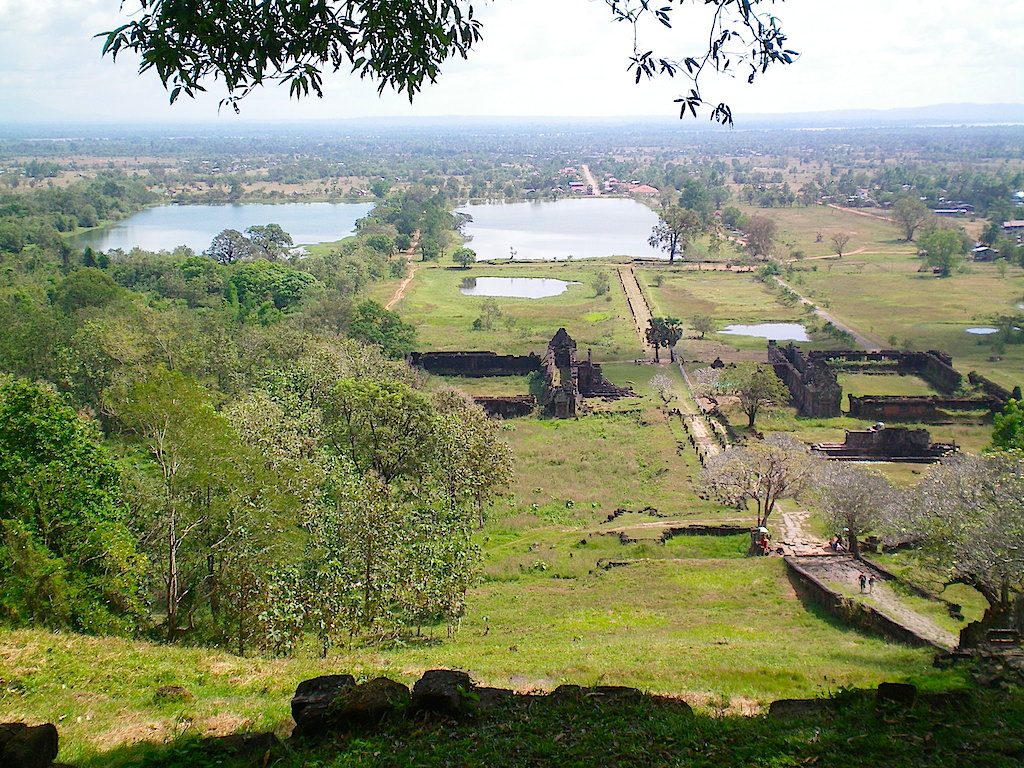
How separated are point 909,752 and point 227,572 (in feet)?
35.9

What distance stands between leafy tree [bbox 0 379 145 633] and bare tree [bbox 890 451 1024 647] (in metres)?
13.2

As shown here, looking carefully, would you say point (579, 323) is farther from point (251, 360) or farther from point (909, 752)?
point (909, 752)

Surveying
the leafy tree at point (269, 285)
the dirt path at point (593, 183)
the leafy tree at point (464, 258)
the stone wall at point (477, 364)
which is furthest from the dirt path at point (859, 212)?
the leafy tree at point (269, 285)

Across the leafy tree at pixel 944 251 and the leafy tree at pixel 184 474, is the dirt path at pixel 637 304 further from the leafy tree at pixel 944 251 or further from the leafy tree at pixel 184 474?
the leafy tree at pixel 184 474

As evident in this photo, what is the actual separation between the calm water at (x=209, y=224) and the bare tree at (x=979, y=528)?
7836 cm

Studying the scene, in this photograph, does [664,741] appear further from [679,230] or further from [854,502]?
[679,230]

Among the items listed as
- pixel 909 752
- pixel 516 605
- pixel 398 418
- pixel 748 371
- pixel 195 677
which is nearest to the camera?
pixel 909 752

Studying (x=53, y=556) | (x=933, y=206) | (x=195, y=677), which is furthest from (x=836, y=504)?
(x=933, y=206)

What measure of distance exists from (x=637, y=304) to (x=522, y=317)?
9.32 m

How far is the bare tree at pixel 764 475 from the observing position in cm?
2197

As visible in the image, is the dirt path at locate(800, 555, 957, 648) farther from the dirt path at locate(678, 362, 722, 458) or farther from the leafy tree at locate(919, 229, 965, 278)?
the leafy tree at locate(919, 229, 965, 278)

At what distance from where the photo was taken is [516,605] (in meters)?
16.8

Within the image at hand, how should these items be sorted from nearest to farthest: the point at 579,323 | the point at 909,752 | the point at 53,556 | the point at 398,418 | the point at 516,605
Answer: the point at 909,752 → the point at 53,556 → the point at 516,605 → the point at 398,418 → the point at 579,323

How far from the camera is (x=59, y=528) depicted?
495 inches
